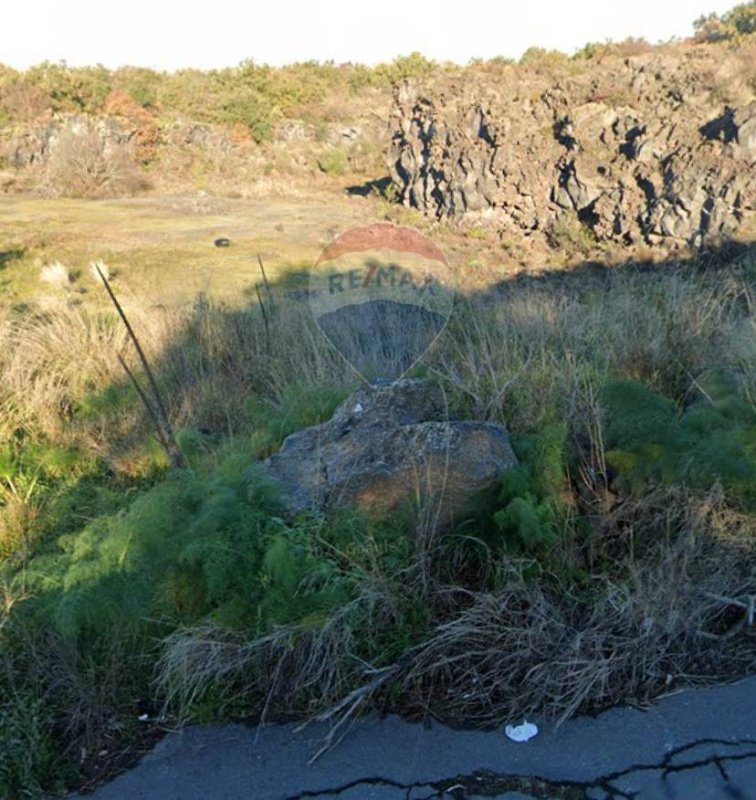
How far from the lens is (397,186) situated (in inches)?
976

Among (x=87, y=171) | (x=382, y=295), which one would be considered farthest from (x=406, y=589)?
(x=87, y=171)

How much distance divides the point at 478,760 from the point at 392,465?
1.35m

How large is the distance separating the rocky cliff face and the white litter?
16228 mm

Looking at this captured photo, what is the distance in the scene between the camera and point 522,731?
257cm

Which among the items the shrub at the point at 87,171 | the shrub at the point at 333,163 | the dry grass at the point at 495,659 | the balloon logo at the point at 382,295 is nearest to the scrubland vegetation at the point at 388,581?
the dry grass at the point at 495,659

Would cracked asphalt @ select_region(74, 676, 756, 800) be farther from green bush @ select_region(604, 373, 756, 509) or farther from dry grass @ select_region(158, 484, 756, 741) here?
green bush @ select_region(604, 373, 756, 509)

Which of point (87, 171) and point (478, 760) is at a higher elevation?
point (87, 171)

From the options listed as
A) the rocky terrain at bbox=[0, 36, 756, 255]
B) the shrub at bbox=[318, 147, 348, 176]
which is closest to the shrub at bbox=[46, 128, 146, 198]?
the rocky terrain at bbox=[0, 36, 756, 255]

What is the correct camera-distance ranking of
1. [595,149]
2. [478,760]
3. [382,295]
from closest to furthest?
[478,760] → [382,295] → [595,149]

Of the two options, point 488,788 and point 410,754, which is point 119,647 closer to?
point 410,754

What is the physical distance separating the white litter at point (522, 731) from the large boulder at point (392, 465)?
930 millimetres

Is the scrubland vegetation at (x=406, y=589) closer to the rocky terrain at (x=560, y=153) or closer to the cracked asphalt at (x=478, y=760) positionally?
the cracked asphalt at (x=478, y=760)

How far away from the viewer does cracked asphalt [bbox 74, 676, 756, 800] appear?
2.33 m

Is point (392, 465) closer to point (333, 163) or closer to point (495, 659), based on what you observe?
point (495, 659)
